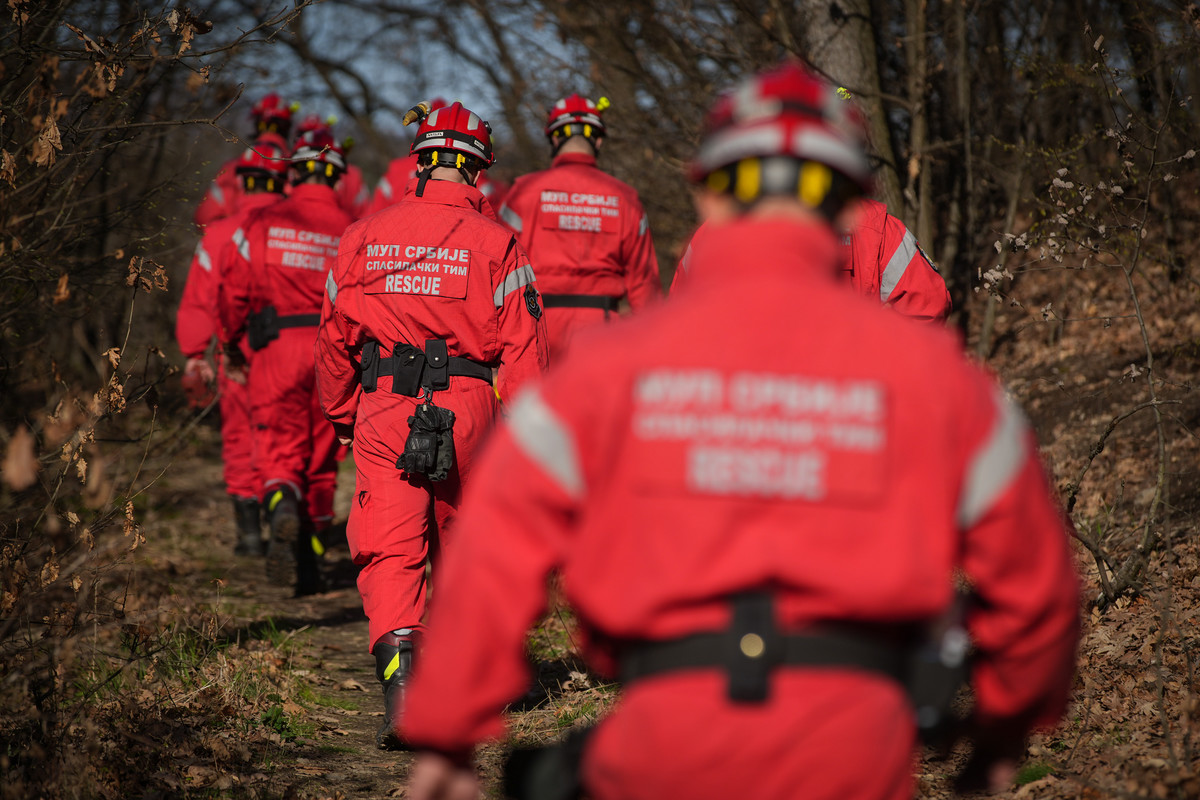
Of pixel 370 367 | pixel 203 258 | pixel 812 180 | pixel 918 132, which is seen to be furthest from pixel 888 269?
pixel 203 258

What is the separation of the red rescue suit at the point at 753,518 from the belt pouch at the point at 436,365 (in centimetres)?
283

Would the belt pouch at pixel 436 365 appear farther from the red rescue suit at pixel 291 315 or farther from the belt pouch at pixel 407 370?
the red rescue suit at pixel 291 315

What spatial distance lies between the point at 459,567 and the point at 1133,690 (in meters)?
3.73

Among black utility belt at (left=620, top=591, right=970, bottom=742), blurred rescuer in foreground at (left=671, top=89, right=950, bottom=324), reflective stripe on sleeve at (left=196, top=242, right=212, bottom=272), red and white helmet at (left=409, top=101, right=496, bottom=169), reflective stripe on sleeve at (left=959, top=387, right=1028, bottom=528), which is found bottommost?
black utility belt at (left=620, top=591, right=970, bottom=742)

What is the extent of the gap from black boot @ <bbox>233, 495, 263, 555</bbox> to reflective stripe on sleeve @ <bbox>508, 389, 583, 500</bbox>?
711 centimetres

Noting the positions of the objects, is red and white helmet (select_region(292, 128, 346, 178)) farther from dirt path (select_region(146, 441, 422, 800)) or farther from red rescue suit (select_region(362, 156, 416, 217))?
red rescue suit (select_region(362, 156, 416, 217))

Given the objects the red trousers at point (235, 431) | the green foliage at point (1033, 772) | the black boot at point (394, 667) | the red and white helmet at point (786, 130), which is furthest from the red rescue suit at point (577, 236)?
the red and white helmet at point (786, 130)

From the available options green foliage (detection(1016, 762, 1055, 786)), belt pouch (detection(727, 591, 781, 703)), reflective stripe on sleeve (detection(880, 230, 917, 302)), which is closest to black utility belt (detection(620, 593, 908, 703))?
belt pouch (detection(727, 591, 781, 703))

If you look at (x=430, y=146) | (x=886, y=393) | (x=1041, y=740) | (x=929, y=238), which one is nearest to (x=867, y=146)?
(x=929, y=238)

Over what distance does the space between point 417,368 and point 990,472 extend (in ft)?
10.5

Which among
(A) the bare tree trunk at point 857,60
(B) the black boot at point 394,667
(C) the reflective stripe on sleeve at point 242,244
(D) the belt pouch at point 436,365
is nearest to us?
(B) the black boot at point 394,667

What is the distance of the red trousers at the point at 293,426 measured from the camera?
7430 mm

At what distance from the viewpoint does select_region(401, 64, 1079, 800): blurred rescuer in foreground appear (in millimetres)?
1714

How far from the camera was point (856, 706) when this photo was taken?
5.66 feet
